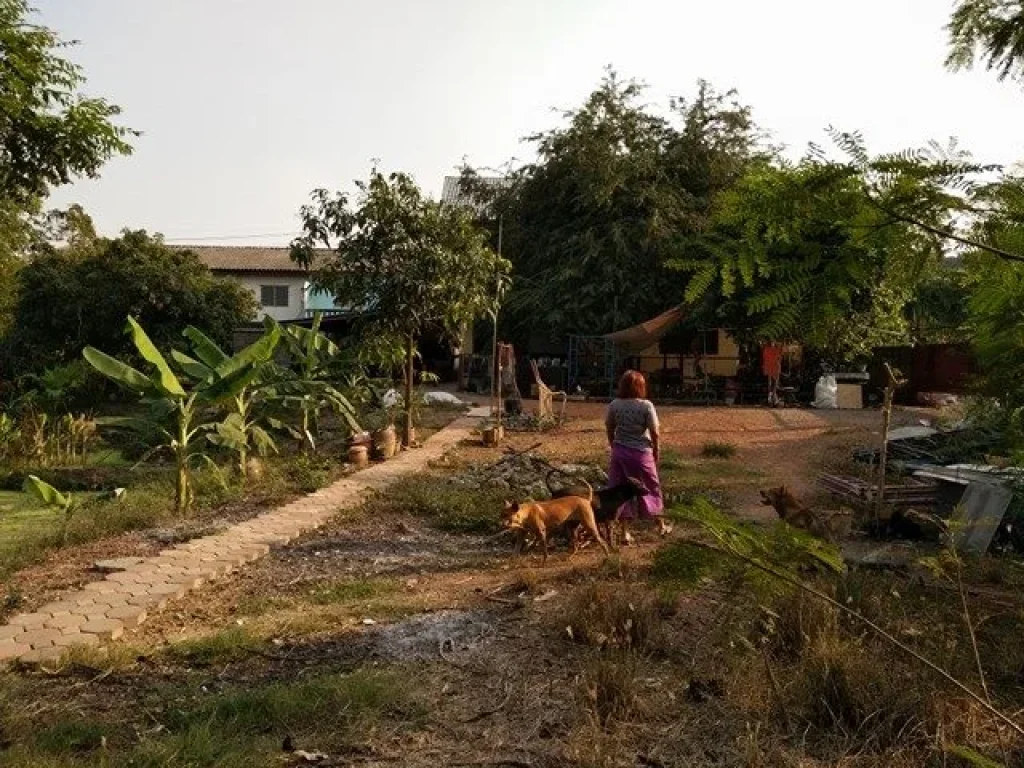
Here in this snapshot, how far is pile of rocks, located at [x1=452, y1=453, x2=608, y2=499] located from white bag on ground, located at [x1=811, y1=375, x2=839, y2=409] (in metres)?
10.6

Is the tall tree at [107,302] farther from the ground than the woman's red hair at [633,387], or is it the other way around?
the tall tree at [107,302]

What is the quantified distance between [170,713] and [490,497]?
19.0 ft

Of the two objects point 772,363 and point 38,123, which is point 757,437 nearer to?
point 772,363

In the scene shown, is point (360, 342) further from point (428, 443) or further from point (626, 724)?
point (626, 724)

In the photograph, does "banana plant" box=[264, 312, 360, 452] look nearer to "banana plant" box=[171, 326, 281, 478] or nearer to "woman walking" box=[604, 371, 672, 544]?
"banana plant" box=[171, 326, 281, 478]

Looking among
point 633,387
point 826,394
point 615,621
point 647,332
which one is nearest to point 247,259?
point 647,332

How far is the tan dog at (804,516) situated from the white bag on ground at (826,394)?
13.1 m

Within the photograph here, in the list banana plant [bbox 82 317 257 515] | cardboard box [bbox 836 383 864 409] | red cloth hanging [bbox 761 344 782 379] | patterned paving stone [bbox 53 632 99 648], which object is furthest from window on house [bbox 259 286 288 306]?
patterned paving stone [bbox 53 632 99 648]

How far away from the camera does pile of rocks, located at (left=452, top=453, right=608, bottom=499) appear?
383 inches

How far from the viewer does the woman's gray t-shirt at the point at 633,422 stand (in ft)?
23.3

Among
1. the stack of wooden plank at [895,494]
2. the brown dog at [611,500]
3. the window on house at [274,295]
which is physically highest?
the window on house at [274,295]

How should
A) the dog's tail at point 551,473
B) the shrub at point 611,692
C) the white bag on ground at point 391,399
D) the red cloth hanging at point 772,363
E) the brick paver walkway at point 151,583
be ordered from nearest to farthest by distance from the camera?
the shrub at point 611,692, the brick paver walkway at point 151,583, the dog's tail at point 551,473, the white bag on ground at point 391,399, the red cloth hanging at point 772,363

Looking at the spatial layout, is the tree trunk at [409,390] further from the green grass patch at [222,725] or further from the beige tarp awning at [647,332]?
the green grass patch at [222,725]

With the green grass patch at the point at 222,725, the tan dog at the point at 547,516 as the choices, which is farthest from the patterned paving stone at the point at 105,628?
the tan dog at the point at 547,516
